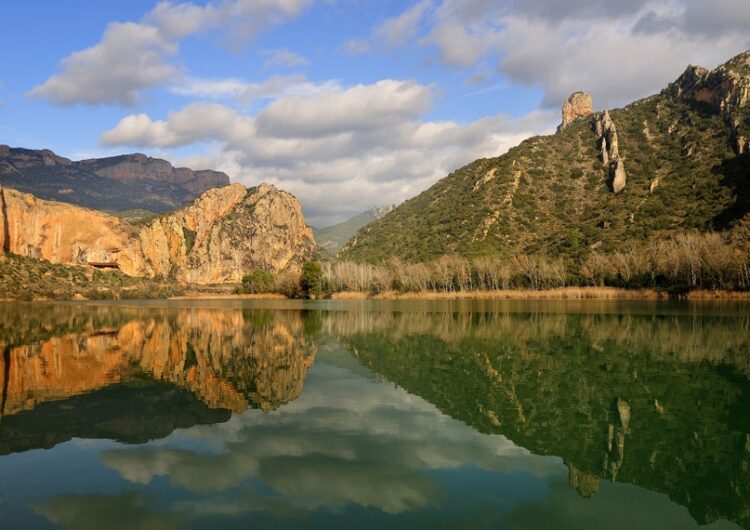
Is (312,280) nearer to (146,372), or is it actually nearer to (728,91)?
(146,372)

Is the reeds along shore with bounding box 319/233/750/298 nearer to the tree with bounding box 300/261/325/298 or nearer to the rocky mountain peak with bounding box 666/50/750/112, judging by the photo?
the tree with bounding box 300/261/325/298

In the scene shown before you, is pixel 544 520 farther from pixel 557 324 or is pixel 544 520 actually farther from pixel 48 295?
pixel 48 295

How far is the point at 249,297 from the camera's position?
15362 cm

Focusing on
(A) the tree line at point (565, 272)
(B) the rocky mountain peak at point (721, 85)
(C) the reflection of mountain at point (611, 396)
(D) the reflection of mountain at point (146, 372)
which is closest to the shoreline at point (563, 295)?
(A) the tree line at point (565, 272)

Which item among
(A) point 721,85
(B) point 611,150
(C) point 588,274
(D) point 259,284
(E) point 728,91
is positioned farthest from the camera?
(D) point 259,284

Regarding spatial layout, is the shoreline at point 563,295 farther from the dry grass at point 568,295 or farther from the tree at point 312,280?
the tree at point 312,280

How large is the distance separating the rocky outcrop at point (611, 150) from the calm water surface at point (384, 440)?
11158cm

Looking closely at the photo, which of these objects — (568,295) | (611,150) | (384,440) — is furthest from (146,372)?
(611,150)

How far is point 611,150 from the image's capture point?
13988 centimetres

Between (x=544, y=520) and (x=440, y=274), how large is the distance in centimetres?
10032

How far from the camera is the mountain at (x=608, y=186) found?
10175 cm

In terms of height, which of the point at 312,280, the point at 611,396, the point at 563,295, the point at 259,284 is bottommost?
the point at 563,295

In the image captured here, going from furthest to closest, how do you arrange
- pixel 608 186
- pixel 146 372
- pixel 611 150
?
pixel 611 150 → pixel 608 186 → pixel 146 372

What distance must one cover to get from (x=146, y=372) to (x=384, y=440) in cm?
1461
